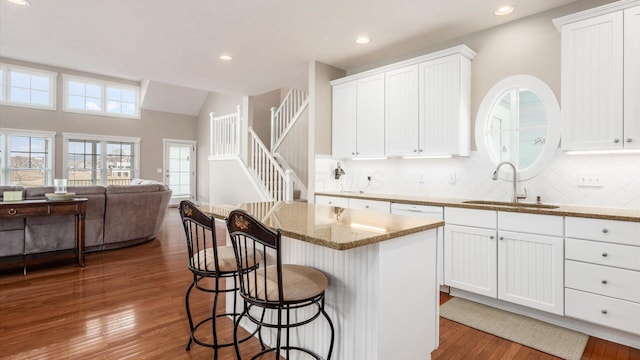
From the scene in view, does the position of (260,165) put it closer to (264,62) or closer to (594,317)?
(264,62)

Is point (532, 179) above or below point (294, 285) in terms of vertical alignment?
above

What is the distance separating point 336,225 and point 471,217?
170 centimetres

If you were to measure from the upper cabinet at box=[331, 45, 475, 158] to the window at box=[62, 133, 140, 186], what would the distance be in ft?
25.4

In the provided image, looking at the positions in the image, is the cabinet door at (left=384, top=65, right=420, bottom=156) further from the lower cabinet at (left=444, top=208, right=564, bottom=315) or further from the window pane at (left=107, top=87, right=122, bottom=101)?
the window pane at (left=107, top=87, right=122, bottom=101)

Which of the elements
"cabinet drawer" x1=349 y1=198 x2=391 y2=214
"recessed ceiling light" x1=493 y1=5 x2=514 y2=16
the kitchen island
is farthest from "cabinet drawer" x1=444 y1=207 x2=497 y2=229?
"recessed ceiling light" x1=493 y1=5 x2=514 y2=16

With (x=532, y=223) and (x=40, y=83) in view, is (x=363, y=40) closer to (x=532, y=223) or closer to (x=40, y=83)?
(x=532, y=223)

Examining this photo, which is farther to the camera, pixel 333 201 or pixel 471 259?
pixel 333 201

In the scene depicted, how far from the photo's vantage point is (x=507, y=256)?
8.84ft

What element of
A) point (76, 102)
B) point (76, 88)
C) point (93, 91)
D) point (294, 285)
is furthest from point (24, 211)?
point (93, 91)

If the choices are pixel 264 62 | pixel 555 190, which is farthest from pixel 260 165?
pixel 555 190

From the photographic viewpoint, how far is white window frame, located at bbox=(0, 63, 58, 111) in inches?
304

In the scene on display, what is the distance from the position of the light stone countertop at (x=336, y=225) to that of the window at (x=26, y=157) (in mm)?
8599

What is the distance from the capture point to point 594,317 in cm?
230

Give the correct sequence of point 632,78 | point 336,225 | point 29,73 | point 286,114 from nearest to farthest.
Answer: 1. point 336,225
2. point 632,78
3. point 286,114
4. point 29,73
